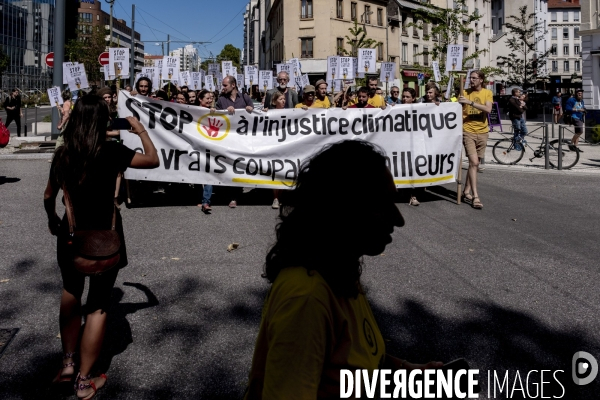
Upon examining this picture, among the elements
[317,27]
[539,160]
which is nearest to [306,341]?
[539,160]

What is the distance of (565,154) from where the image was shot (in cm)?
1559

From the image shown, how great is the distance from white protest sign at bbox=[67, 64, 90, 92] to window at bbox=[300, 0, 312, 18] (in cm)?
4530

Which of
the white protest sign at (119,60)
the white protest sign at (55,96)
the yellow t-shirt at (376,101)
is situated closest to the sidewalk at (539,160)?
the yellow t-shirt at (376,101)

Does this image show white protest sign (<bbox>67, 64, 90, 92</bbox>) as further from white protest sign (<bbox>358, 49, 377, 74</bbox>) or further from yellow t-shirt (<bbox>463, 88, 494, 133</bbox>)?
yellow t-shirt (<bbox>463, 88, 494, 133</bbox>)

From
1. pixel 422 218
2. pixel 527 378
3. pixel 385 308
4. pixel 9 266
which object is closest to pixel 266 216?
pixel 422 218

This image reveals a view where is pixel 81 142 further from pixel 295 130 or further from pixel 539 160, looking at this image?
pixel 539 160

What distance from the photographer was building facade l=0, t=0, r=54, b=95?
252ft

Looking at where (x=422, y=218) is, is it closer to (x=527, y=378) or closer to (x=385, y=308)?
(x=385, y=308)

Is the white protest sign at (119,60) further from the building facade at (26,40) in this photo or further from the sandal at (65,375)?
the building facade at (26,40)


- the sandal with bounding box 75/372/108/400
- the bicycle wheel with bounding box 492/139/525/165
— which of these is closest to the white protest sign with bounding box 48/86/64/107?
the bicycle wheel with bounding box 492/139/525/165

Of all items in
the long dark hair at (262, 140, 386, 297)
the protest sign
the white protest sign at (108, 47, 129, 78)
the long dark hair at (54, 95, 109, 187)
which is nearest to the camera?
the long dark hair at (262, 140, 386, 297)

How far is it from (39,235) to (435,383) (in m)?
7.15

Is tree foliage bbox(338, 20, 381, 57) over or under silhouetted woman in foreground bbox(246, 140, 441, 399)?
over

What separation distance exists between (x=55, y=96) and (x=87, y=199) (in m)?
16.3
